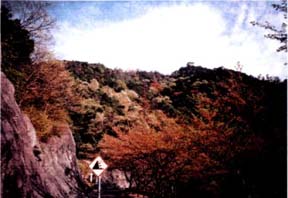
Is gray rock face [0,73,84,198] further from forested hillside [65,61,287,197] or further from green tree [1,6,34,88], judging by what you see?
forested hillside [65,61,287,197]

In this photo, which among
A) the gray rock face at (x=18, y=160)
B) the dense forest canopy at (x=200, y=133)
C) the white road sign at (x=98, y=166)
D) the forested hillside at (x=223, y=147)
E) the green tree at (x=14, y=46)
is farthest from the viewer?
the green tree at (x=14, y=46)

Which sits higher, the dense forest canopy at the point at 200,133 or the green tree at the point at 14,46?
the green tree at the point at 14,46

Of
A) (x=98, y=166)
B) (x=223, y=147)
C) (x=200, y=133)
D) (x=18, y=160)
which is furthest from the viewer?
(x=200, y=133)

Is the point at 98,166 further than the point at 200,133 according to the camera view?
No

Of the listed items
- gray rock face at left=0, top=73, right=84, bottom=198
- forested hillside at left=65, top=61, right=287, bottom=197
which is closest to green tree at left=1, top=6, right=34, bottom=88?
gray rock face at left=0, top=73, right=84, bottom=198

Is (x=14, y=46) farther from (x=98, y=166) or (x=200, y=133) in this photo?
(x=200, y=133)

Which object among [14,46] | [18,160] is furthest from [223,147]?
[14,46]

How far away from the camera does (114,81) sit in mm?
41875

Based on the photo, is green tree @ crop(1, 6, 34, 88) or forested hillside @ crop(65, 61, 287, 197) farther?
green tree @ crop(1, 6, 34, 88)

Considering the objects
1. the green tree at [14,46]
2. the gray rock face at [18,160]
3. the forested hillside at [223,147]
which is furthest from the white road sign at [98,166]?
the green tree at [14,46]

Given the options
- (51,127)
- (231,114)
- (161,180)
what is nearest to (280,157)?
(231,114)

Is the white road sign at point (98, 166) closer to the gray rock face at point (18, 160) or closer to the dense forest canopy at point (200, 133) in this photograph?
the gray rock face at point (18, 160)

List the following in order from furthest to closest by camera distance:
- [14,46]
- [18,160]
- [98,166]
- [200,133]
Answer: [14,46], [200,133], [98,166], [18,160]

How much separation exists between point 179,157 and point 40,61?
8917mm
